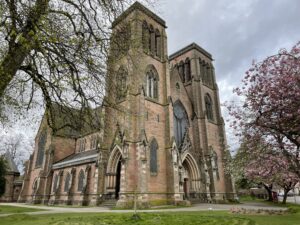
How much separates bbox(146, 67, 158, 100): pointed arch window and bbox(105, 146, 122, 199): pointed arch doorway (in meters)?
7.49

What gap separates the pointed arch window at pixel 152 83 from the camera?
28.2 meters

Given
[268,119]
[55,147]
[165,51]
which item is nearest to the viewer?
[268,119]

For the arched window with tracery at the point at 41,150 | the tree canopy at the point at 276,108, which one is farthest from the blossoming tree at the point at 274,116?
the arched window with tracery at the point at 41,150

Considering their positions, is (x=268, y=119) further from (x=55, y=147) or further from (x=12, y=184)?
(x=12, y=184)

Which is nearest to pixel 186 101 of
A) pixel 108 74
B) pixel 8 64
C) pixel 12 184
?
pixel 108 74

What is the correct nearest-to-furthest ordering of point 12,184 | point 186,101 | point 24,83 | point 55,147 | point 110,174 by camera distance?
point 24,83, point 110,174, point 186,101, point 55,147, point 12,184

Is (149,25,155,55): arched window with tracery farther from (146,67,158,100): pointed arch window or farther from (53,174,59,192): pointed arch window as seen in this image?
(53,174,59,192): pointed arch window

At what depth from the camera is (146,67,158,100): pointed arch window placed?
92.5 ft

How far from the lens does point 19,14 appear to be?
266 inches

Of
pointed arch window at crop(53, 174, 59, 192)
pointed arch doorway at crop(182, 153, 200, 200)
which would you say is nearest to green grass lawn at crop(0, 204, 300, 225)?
pointed arch doorway at crop(182, 153, 200, 200)

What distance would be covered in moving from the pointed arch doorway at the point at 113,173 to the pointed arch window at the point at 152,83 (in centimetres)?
749

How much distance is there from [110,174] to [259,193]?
41.2m

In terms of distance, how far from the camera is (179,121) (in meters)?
32.0

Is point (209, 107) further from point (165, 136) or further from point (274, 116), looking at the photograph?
point (274, 116)
